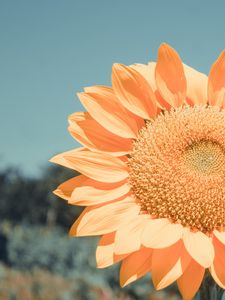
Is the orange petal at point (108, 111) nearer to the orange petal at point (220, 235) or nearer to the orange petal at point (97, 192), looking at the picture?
the orange petal at point (97, 192)

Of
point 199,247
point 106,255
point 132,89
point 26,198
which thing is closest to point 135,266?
point 106,255

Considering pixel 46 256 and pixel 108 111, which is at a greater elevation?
pixel 108 111

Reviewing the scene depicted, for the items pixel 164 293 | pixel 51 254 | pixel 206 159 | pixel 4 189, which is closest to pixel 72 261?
pixel 51 254

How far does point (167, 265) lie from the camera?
5.71 ft

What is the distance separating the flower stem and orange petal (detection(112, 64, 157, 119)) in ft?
1.93

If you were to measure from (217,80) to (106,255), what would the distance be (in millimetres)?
685

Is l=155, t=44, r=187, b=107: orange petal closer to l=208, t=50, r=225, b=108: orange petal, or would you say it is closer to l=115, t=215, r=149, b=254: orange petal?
l=208, t=50, r=225, b=108: orange petal

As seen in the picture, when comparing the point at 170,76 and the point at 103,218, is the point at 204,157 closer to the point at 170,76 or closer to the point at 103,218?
the point at 170,76

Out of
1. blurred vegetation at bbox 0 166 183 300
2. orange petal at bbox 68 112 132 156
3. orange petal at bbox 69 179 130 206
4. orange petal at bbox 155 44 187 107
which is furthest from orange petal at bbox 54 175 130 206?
blurred vegetation at bbox 0 166 183 300

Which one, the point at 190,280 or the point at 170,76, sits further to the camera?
the point at 170,76

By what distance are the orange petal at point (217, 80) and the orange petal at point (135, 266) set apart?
576 mm

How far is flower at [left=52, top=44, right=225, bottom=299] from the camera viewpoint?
177 centimetres

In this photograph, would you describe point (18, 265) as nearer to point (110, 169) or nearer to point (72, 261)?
point (72, 261)

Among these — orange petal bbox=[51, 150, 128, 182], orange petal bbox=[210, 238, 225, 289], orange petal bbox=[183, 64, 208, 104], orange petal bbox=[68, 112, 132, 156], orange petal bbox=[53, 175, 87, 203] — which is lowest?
orange petal bbox=[210, 238, 225, 289]
